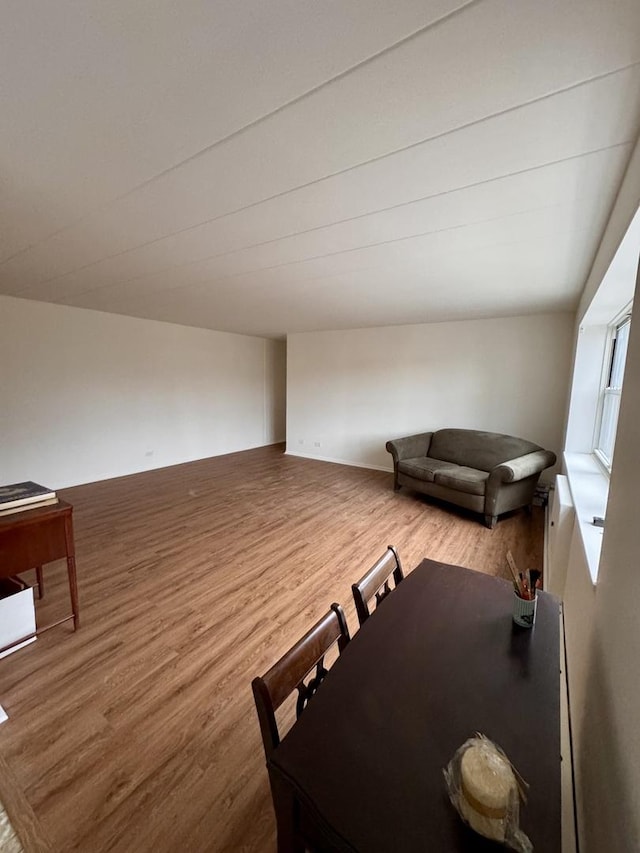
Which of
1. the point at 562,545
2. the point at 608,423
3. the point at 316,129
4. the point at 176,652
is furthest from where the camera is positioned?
the point at 608,423

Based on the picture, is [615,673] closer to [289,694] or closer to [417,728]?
[417,728]

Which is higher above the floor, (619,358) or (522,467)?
(619,358)

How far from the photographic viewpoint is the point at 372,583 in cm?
135

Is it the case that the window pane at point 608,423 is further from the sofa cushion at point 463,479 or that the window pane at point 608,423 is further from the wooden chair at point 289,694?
the wooden chair at point 289,694

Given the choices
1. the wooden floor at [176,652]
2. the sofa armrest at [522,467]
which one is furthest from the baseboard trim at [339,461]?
the sofa armrest at [522,467]

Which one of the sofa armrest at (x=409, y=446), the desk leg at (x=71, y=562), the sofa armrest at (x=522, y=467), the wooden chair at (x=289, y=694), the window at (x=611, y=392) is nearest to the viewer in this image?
the wooden chair at (x=289, y=694)

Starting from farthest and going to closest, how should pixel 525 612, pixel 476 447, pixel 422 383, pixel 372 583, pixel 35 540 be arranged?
pixel 422 383 < pixel 476 447 < pixel 35 540 < pixel 372 583 < pixel 525 612

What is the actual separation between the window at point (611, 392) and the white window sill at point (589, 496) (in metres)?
0.13

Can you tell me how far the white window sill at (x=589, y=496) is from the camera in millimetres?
1456

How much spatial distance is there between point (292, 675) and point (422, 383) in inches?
192

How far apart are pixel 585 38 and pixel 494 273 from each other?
6.92 feet

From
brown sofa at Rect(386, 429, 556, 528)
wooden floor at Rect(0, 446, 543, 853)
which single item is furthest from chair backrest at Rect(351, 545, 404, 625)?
brown sofa at Rect(386, 429, 556, 528)

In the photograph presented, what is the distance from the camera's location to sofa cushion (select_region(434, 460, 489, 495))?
12.0 ft

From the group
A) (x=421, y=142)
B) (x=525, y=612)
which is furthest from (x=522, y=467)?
(x=421, y=142)
